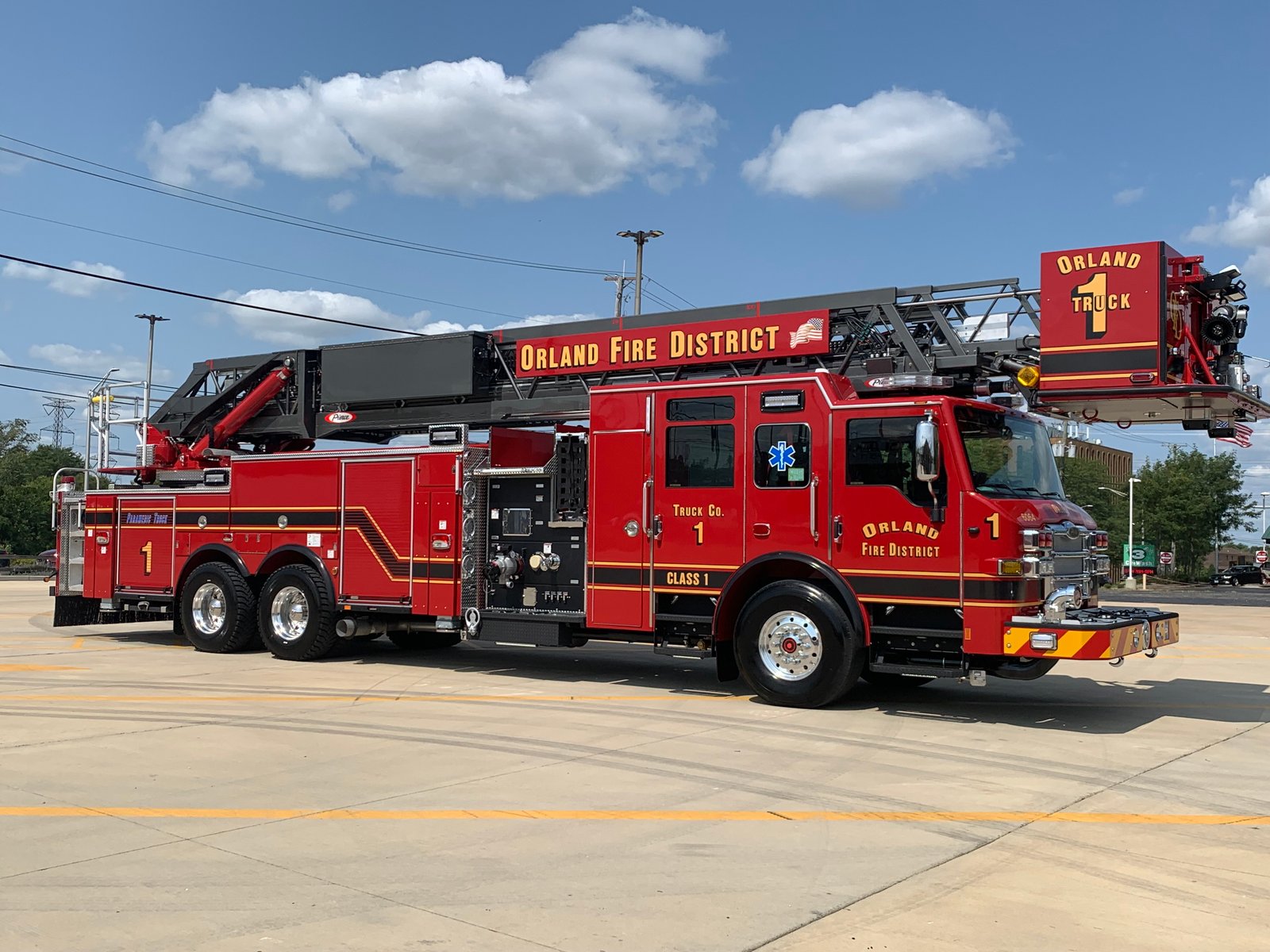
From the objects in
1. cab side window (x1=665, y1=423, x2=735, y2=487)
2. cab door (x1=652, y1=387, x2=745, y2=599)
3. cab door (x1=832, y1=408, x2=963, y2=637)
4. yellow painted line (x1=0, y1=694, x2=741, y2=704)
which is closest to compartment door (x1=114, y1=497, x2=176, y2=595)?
yellow painted line (x1=0, y1=694, x2=741, y2=704)

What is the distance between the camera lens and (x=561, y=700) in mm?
10961

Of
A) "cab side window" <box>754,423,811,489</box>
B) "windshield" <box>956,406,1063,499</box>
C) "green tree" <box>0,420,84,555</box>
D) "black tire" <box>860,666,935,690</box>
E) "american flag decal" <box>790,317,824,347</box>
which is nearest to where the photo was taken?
"windshield" <box>956,406,1063,499</box>

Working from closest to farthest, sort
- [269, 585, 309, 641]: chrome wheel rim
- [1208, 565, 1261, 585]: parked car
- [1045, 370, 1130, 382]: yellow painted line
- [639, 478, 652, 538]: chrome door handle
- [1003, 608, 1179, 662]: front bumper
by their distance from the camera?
[1003, 608, 1179, 662]: front bumper < [639, 478, 652, 538]: chrome door handle < [1045, 370, 1130, 382]: yellow painted line < [269, 585, 309, 641]: chrome wheel rim < [1208, 565, 1261, 585]: parked car

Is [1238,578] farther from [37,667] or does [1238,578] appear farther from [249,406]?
[37,667]

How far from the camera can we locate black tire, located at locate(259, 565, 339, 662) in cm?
1373

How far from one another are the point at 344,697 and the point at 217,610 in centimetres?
478

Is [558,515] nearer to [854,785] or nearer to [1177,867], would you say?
[854,785]

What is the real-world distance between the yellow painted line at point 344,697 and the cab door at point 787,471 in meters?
1.79

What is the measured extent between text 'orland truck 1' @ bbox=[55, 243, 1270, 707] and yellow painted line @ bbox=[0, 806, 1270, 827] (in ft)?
8.36

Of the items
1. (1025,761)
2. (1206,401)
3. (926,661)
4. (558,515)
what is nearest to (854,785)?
(1025,761)

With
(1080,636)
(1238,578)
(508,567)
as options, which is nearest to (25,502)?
(508,567)

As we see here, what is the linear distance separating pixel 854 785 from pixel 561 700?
419 centimetres

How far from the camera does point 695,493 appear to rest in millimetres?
10938

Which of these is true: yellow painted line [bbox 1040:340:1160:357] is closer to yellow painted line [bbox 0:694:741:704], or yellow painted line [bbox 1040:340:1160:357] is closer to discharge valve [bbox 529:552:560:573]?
yellow painted line [bbox 0:694:741:704]
